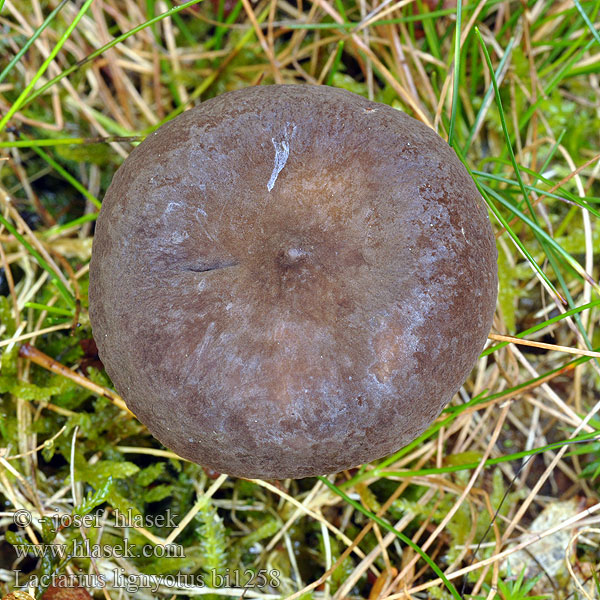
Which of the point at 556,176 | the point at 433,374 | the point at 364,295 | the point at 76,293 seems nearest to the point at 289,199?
the point at 364,295

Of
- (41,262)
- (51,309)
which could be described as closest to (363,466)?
(51,309)

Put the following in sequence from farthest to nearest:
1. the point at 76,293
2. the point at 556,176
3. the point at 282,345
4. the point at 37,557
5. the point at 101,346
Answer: the point at 556,176, the point at 76,293, the point at 37,557, the point at 101,346, the point at 282,345

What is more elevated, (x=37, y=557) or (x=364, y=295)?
(x=364, y=295)

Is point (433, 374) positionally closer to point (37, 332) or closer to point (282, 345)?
point (282, 345)

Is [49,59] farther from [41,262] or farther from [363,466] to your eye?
[363,466]

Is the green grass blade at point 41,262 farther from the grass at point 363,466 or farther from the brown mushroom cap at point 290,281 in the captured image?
A: the brown mushroom cap at point 290,281

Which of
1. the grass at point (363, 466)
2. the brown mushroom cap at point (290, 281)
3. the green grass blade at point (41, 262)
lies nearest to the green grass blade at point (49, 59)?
the grass at point (363, 466)
